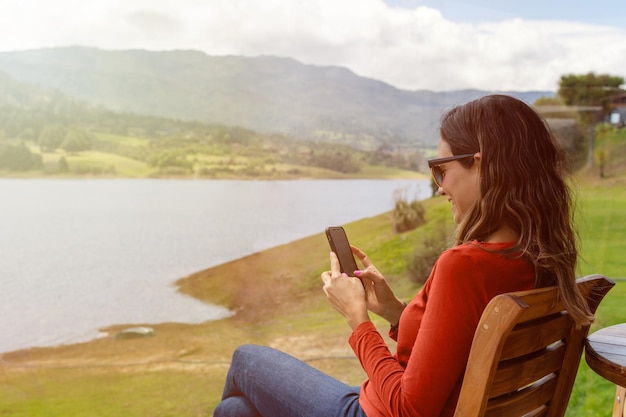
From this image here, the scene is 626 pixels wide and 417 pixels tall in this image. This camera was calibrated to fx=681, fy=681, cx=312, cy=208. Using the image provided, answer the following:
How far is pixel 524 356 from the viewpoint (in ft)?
3.76

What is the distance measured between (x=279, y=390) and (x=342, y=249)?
1.05ft

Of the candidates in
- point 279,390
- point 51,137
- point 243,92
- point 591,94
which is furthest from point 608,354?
point 243,92

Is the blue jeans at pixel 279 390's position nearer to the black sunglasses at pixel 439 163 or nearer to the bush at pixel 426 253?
the black sunglasses at pixel 439 163

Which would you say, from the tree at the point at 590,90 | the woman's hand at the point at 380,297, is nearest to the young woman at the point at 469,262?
the woman's hand at the point at 380,297

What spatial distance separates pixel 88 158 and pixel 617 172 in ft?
11.4

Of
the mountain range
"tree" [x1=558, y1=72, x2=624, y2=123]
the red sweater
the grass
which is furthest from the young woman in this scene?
"tree" [x1=558, y1=72, x2=624, y2=123]

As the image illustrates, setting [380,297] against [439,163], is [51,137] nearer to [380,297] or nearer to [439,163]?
[380,297]

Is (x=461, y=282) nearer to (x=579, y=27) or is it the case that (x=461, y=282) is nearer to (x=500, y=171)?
(x=500, y=171)

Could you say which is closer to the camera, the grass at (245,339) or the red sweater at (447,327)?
the red sweater at (447,327)

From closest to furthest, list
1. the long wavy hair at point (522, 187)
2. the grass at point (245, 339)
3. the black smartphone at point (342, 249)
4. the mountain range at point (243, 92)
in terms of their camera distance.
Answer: the long wavy hair at point (522, 187) → the black smartphone at point (342, 249) → the grass at point (245, 339) → the mountain range at point (243, 92)

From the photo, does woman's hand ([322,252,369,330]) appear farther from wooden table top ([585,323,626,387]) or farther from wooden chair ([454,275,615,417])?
wooden table top ([585,323,626,387])

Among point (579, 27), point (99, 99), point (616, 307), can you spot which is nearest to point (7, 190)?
point (99, 99)

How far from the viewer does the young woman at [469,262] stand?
1.09m

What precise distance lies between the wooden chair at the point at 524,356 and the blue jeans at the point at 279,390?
273 mm
